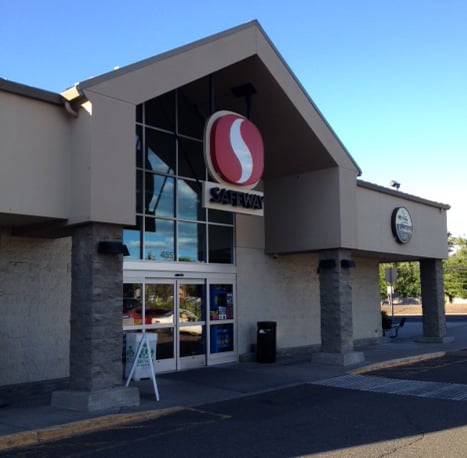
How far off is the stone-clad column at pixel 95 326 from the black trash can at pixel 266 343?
20.0ft

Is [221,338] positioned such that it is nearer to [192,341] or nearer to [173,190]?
[192,341]

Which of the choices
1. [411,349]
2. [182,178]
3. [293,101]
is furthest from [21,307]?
[411,349]

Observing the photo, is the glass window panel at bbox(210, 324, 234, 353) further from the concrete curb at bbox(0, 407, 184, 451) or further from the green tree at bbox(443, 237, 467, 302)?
the green tree at bbox(443, 237, 467, 302)

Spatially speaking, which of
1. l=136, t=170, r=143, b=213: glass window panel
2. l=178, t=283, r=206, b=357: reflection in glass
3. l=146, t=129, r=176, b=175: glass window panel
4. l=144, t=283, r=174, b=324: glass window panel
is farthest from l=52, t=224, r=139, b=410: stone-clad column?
l=178, t=283, r=206, b=357: reflection in glass

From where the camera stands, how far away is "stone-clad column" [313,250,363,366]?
14.8 metres

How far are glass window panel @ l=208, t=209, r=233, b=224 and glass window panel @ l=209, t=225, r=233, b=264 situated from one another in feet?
0.54

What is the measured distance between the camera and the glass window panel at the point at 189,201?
47.2 feet

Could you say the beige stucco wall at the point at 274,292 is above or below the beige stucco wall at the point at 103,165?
below

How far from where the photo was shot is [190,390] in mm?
11156

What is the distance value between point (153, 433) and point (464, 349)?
1363 cm

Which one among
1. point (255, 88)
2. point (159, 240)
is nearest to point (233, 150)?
point (255, 88)

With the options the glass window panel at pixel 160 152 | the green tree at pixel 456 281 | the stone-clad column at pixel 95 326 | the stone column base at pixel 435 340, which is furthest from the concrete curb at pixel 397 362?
the green tree at pixel 456 281

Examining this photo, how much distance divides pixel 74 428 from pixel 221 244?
7997mm

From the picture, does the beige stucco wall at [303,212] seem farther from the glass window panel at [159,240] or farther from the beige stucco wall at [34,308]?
the beige stucco wall at [34,308]
